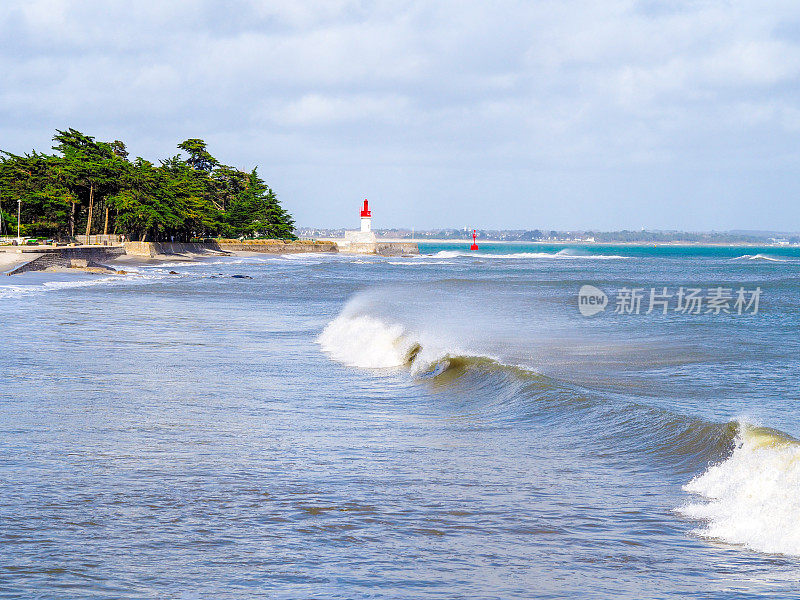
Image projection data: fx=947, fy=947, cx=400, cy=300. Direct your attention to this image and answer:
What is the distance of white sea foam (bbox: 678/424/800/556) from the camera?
656 cm

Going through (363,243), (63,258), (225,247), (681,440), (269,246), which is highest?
(363,243)

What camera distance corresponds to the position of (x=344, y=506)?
7.14 meters

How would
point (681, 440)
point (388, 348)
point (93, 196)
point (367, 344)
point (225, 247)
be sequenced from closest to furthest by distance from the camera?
1. point (681, 440)
2. point (388, 348)
3. point (367, 344)
4. point (93, 196)
5. point (225, 247)

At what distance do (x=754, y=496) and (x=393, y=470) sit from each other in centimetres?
299

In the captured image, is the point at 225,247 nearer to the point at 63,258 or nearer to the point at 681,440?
the point at 63,258

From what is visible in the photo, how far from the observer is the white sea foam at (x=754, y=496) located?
6562 millimetres

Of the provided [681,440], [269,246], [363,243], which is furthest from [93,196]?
[681,440]

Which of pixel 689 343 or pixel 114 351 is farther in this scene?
pixel 689 343

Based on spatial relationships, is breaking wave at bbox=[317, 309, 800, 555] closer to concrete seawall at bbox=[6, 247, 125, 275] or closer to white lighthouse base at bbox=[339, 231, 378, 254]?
concrete seawall at bbox=[6, 247, 125, 275]

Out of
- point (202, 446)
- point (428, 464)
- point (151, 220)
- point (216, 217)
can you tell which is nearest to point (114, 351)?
point (202, 446)

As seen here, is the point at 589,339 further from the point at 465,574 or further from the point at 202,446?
the point at 465,574

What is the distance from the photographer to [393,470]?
8375mm

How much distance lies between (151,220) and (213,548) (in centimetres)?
7991

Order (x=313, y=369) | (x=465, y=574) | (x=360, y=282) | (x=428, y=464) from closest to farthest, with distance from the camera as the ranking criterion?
(x=465, y=574) → (x=428, y=464) → (x=313, y=369) → (x=360, y=282)
